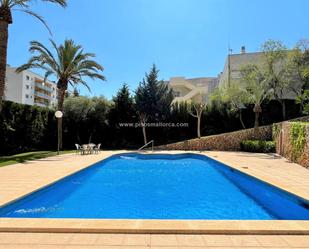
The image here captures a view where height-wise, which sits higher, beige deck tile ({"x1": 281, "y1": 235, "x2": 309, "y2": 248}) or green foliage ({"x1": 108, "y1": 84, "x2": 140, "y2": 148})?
green foliage ({"x1": 108, "y1": 84, "x2": 140, "y2": 148})

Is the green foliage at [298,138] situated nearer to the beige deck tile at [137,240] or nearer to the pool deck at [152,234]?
the pool deck at [152,234]

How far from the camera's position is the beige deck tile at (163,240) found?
360cm

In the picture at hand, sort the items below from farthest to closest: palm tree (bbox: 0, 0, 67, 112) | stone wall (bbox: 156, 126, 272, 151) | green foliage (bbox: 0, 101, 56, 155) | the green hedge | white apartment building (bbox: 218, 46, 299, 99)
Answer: white apartment building (bbox: 218, 46, 299, 99), stone wall (bbox: 156, 126, 272, 151), the green hedge, green foliage (bbox: 0, 101, 56, 155), palm tree (bbox: 0, 0, 67, 112)

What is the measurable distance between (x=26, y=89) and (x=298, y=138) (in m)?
60.8

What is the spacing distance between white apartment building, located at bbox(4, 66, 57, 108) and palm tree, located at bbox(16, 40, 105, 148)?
36.8m

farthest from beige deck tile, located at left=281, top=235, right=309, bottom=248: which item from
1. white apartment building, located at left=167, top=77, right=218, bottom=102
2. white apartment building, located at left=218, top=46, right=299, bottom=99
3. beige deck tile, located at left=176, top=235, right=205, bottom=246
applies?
white apartment building, located at left=218, top=46, right=299, bottom=99

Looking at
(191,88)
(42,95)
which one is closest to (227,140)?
(191,88)

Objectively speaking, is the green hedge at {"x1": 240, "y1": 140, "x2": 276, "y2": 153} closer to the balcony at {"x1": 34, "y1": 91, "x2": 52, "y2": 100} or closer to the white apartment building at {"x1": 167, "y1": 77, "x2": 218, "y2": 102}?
the white apartment building at {"x1": 167, "y1": 77, "x2": 218, "y2": 102}

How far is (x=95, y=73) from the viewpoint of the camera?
65.9ft

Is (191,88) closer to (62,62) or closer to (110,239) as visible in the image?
(62,62)

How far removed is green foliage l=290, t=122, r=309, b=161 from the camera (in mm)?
11469

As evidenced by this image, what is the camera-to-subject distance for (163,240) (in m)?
3.73

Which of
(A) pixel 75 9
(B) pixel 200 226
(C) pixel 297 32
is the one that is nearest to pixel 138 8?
(A) pixel 75 9

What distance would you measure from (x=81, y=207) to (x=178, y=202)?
86.0 inches
